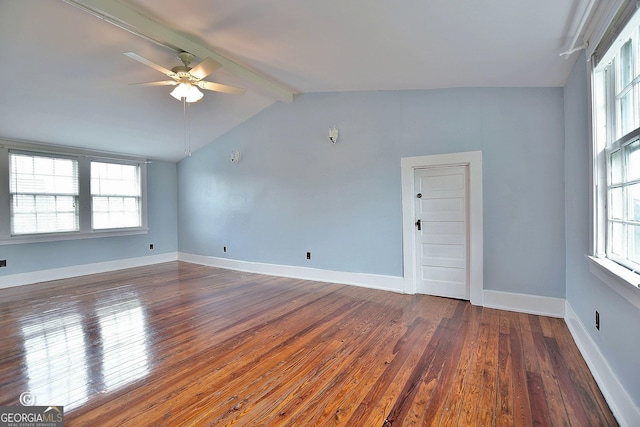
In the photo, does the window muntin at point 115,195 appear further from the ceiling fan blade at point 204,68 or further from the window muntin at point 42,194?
the ceiling fan blade at point 204,68

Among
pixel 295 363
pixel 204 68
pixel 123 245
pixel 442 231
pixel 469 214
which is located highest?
pixel 204 68

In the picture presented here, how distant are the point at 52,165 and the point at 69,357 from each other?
4242 mm

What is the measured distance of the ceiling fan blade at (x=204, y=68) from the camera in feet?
9.73

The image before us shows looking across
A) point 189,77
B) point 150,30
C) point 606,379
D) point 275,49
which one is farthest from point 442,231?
point 150,30

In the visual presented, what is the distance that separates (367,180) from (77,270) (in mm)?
5434

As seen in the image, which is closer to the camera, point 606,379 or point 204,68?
point 606,379

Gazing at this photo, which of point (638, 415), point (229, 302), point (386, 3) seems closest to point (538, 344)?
point (638, 415)

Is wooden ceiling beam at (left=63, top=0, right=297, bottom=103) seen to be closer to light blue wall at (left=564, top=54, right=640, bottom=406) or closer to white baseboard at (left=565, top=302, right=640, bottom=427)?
light blue wall at (left=564, top=54, right=640, bottom=406)

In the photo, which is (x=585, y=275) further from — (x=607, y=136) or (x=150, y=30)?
(x=150, y=30)

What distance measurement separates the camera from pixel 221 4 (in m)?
2.50

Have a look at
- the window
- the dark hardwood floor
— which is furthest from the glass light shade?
the window

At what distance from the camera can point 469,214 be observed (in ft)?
11.8

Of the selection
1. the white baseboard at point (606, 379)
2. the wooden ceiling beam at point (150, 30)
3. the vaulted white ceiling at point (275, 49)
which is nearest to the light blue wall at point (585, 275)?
the white baseboard at point (606, 379)

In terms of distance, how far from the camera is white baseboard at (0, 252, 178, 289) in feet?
15.4
